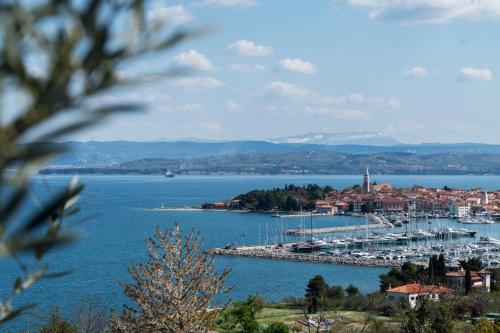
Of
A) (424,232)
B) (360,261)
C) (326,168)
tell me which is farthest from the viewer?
(326,168)

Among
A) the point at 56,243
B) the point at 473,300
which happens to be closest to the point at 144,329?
the point at 56,243

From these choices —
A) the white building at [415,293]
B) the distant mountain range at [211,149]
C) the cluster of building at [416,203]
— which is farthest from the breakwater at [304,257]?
the distant mountain range at [211,149]

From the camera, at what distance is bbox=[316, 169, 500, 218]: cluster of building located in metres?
46.1

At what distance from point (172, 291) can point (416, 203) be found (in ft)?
148

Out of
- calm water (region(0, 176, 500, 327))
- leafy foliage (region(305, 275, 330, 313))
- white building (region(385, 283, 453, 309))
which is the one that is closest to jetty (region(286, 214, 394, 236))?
calm water (region(0, 176, 500, 327))

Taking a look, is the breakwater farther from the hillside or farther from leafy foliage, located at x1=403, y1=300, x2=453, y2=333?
the hillside

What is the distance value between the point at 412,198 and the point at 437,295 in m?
34.7

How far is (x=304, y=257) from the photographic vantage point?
26344 millimetres

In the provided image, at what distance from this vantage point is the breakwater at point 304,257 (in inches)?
982

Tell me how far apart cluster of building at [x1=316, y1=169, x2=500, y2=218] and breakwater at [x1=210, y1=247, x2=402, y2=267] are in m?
18.9

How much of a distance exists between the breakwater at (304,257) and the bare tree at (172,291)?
2003 centimetres

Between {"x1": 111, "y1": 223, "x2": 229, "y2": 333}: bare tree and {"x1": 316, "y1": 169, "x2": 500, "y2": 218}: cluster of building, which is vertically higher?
{"x1": 111, "y1": 223, "x2": 229, "y2": 333}: bare tree

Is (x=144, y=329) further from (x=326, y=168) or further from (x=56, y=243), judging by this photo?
(x=326, y=168)

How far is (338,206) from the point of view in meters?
47.0
